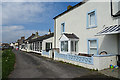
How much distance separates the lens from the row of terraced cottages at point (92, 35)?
7.40 m

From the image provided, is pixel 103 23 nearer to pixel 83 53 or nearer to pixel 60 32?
pixel 83 53

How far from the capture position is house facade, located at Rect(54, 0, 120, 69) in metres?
7.77

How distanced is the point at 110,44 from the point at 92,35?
212 centimetres

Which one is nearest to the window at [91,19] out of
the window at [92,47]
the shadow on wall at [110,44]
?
the window at [92,47]

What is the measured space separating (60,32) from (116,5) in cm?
914

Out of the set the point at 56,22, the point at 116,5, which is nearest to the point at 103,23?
the point at 116,5

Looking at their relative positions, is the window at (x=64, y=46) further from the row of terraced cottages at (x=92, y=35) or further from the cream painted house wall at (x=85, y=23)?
the cream painted house wall at (x=85, y=23)

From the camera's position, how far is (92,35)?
9719 mm

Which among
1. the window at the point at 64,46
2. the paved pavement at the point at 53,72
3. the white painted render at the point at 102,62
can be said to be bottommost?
the paved pavement at the point at 53,72

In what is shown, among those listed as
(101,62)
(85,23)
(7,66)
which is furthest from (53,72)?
(85,23)

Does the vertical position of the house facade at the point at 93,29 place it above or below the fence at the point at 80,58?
above

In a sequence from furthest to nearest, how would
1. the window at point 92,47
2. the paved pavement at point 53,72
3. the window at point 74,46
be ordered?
1. the window at point 74,46
2. the window at point 92,47
3. the paved pavement at point 53,72

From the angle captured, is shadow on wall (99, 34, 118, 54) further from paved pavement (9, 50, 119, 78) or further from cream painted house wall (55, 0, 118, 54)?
paved pavement (9, 50, 119, 78)

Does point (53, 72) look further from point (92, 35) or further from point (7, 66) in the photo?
point (92, 35)
